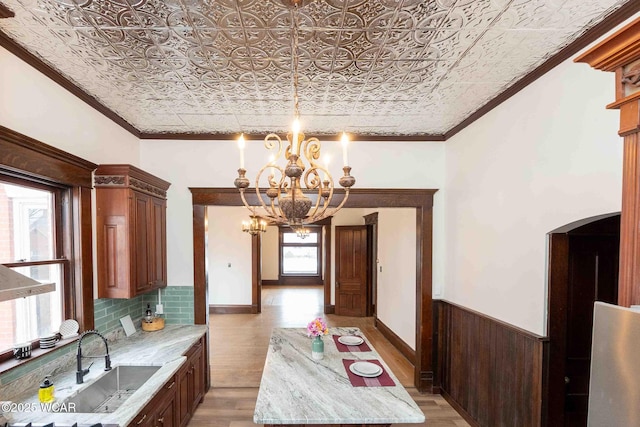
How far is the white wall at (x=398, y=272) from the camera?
4.79 meters

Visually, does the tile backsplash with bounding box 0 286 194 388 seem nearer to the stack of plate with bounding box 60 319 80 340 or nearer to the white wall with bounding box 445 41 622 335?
the stack of plate with bounding box 60 319 80 340

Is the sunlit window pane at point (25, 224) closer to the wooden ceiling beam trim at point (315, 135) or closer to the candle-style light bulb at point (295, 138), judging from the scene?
the wooden ceiling beam trim at point (315, 135)

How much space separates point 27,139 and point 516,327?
12.7 feet

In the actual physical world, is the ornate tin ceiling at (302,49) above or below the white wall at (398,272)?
above

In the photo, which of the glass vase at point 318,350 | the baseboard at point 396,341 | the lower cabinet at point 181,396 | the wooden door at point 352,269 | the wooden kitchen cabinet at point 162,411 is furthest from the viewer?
the wooden door at point 352,269

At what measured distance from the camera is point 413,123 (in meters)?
3.62

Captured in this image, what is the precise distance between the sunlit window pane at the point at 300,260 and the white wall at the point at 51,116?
9873mm

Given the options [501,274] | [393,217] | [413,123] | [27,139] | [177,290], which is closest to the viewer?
[27,139]

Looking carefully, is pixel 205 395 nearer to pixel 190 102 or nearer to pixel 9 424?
pixel 9 424

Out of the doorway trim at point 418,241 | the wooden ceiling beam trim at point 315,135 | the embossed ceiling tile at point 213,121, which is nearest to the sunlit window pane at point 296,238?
the doorway trim at point 418,241

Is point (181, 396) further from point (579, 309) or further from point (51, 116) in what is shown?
point (579, 309)

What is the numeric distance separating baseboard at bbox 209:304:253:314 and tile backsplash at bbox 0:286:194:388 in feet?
13.4

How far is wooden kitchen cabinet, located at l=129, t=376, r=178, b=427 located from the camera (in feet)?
6.95

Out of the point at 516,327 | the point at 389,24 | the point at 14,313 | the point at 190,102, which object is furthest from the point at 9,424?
the point at 516,327
